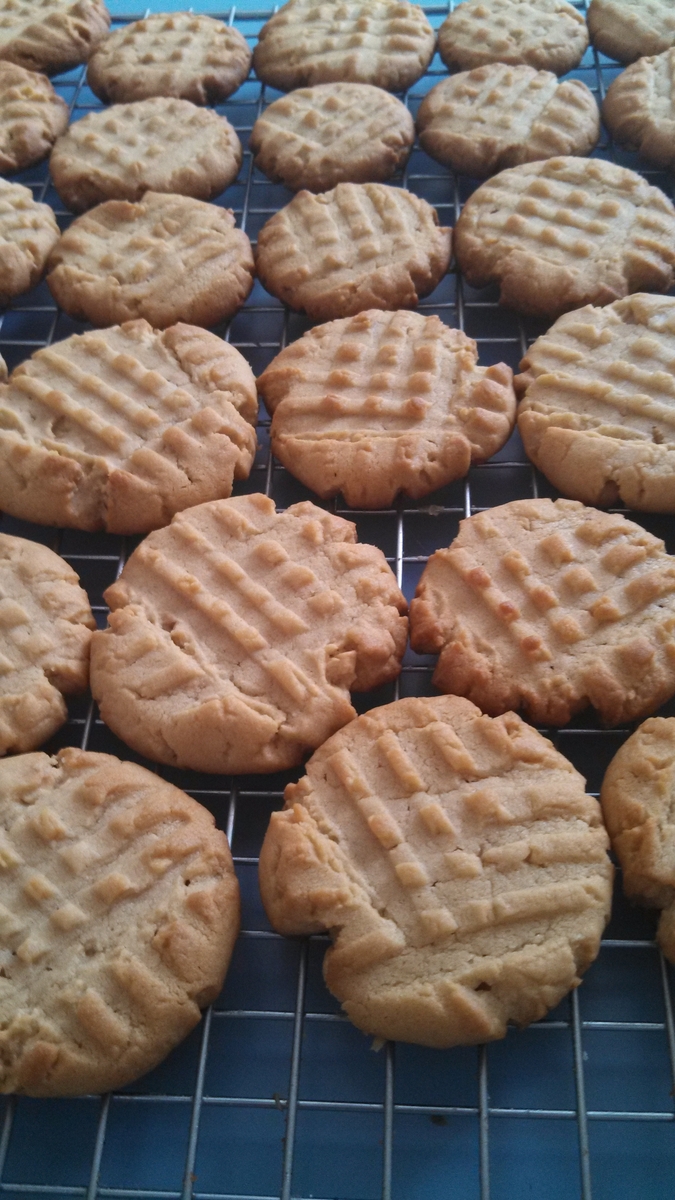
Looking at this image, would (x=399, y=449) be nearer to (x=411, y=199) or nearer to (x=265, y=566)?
(x=265, y=566)

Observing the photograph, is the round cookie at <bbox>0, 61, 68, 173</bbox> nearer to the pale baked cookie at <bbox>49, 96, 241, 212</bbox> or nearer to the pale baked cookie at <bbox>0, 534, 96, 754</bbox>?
the pale baked cookie at <bbox>49, 96, 241, 212</bbox>

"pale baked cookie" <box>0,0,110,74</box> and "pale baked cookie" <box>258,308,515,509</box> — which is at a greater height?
"pale baked cookie" <box>0,0,110,74</box>

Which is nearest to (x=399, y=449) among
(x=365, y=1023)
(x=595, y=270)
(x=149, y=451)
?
(x=149, y=451)

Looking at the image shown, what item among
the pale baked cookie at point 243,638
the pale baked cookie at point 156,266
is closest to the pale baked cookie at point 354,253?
the pale baked cookie at point 156,266

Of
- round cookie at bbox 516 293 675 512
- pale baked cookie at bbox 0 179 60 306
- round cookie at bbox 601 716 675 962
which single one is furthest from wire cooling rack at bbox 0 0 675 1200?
pale baked cookie at bbox 0 179 60 306

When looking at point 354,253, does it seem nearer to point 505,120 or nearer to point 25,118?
point 505,120

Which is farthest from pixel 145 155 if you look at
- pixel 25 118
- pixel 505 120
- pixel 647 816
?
pixel 647 816
